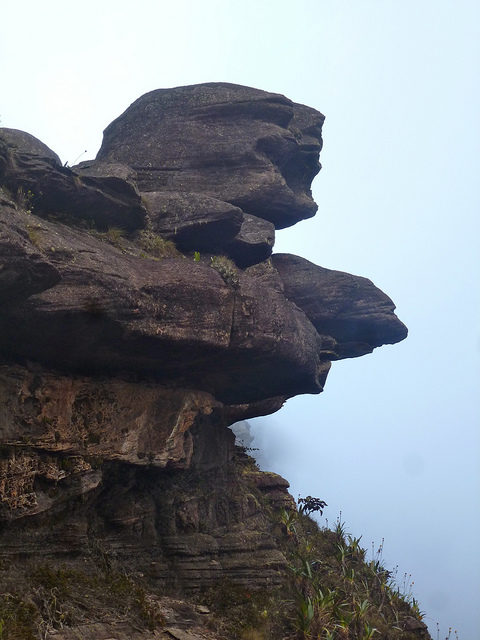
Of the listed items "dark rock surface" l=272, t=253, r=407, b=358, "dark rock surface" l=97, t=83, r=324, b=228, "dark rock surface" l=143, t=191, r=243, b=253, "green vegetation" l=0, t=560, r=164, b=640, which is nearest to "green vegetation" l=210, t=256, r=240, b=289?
"dark rock surface" l=143, t=191, r=243, b=253

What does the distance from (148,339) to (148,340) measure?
0.19 feet

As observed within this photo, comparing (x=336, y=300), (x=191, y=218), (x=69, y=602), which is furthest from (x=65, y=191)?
(x=336, y=300)

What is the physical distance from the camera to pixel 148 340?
16.5 m

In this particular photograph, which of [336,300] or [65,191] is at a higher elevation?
[336,300]

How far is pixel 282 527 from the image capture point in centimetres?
2497

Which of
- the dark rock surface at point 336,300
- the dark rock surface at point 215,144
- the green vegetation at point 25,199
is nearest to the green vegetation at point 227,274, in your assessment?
the dark rock surface at point 215,144

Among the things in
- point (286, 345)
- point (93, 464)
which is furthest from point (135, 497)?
point (286, 345)

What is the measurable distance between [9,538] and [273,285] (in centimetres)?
1383

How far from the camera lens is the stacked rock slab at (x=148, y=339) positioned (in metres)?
14.8

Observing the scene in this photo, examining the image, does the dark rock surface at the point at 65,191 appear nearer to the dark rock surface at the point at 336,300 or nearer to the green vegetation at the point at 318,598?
the dark rock surface at the point at 336,300

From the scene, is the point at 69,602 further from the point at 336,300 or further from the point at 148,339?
the point at 336,300

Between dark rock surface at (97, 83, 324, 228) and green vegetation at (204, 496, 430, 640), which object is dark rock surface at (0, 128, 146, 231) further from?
green vegetation at (204, 496, 430, 640)

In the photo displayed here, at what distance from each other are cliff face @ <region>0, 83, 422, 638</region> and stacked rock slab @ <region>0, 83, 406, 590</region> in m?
0.06

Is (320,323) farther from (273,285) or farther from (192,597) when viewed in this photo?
(192,597)
